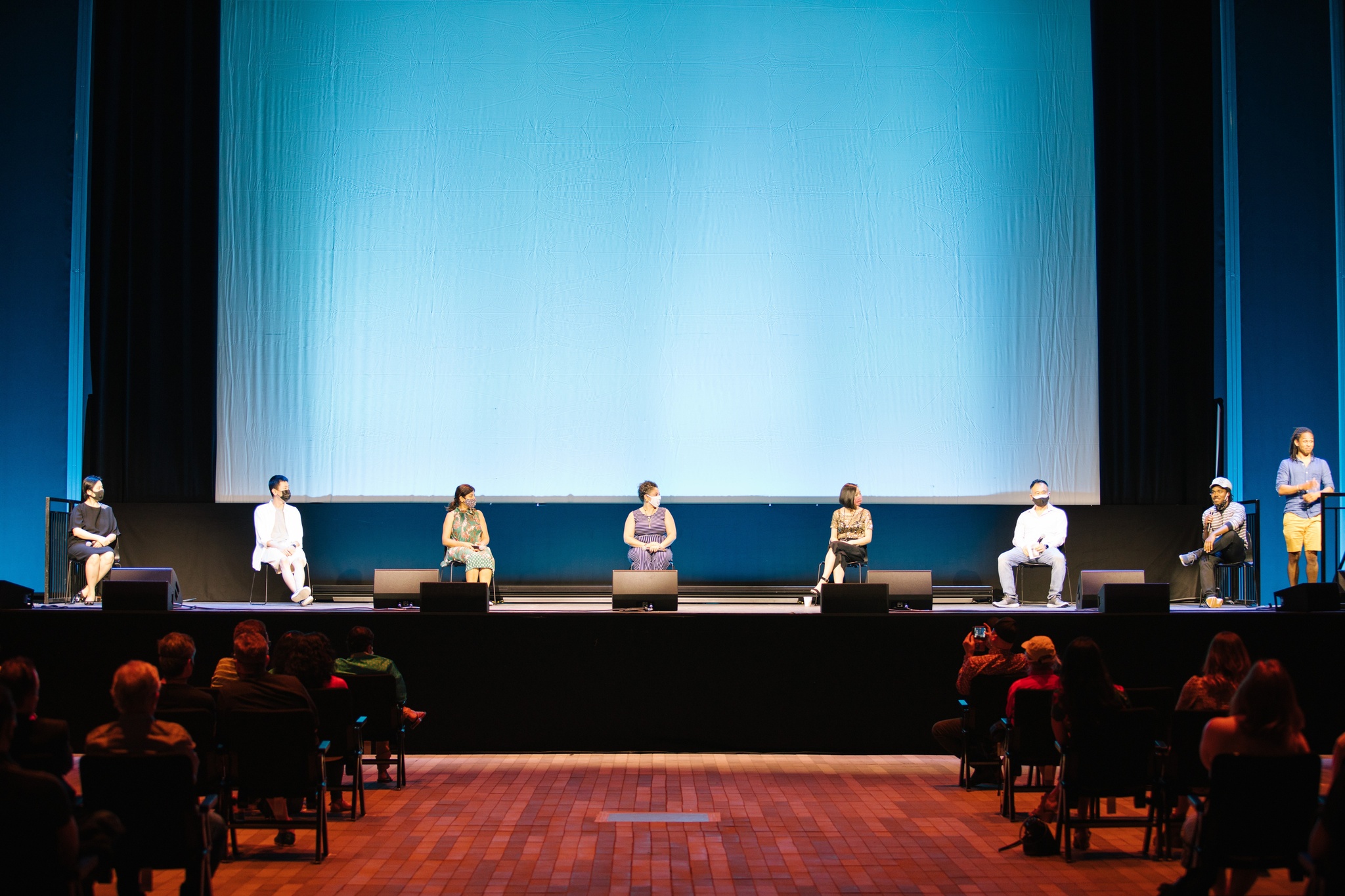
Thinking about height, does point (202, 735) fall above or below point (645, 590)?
below

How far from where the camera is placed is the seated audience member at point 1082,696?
4.11 metres

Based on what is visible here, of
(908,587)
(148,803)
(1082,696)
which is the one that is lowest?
(148,803)

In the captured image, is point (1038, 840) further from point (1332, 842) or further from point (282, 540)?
point (282, 540)

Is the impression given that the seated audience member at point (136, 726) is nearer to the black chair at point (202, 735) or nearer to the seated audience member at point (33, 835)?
the black chair at point (202, 735)

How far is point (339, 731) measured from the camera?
4.61 meters

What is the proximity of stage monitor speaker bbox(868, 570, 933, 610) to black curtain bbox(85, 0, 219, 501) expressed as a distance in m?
6.60

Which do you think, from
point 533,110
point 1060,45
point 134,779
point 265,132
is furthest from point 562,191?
point 134,779

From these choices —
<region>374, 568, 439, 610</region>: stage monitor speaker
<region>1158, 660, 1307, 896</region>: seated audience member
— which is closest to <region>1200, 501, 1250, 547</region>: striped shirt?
<region>1158, 660, 1307, 896</region>: seated audience member

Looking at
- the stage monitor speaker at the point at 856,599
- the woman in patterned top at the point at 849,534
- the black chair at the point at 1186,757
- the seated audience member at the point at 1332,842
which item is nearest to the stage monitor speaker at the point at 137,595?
the stage monitor speaker at the point at 856,599

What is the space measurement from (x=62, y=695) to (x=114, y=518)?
156 inches

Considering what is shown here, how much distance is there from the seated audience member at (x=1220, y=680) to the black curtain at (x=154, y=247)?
8.86 meters

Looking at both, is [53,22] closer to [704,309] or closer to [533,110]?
[533,110]

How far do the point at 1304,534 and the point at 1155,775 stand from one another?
5.34 m

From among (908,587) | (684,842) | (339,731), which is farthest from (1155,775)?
(339,731)
